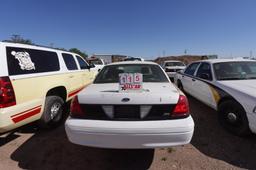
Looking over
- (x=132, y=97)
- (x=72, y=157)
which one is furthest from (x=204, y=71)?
(x=72, y=157)

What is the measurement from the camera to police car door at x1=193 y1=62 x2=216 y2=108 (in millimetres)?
4452

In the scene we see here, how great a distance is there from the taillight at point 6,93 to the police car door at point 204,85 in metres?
4.12

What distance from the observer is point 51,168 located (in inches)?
106

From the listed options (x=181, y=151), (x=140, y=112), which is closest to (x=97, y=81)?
(x=140, y=112)

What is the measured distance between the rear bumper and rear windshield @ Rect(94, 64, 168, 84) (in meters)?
1.21

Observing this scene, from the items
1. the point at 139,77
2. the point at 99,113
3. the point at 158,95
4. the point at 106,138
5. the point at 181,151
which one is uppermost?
the point at 139,77

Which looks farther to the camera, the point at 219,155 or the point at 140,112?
the point at 219,155

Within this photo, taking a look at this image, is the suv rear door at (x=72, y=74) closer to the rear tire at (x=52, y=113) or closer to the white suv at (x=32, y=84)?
the white suv at (x=32, y=84)

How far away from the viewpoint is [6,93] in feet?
9.20

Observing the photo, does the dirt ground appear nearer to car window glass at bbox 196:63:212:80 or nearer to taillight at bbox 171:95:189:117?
taillight at bbox 171:95:189:117

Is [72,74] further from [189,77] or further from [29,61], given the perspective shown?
[189,77]

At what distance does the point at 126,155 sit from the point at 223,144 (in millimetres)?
1808

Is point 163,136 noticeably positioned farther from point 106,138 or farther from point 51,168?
point 51,168

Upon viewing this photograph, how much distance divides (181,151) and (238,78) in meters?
2.43
